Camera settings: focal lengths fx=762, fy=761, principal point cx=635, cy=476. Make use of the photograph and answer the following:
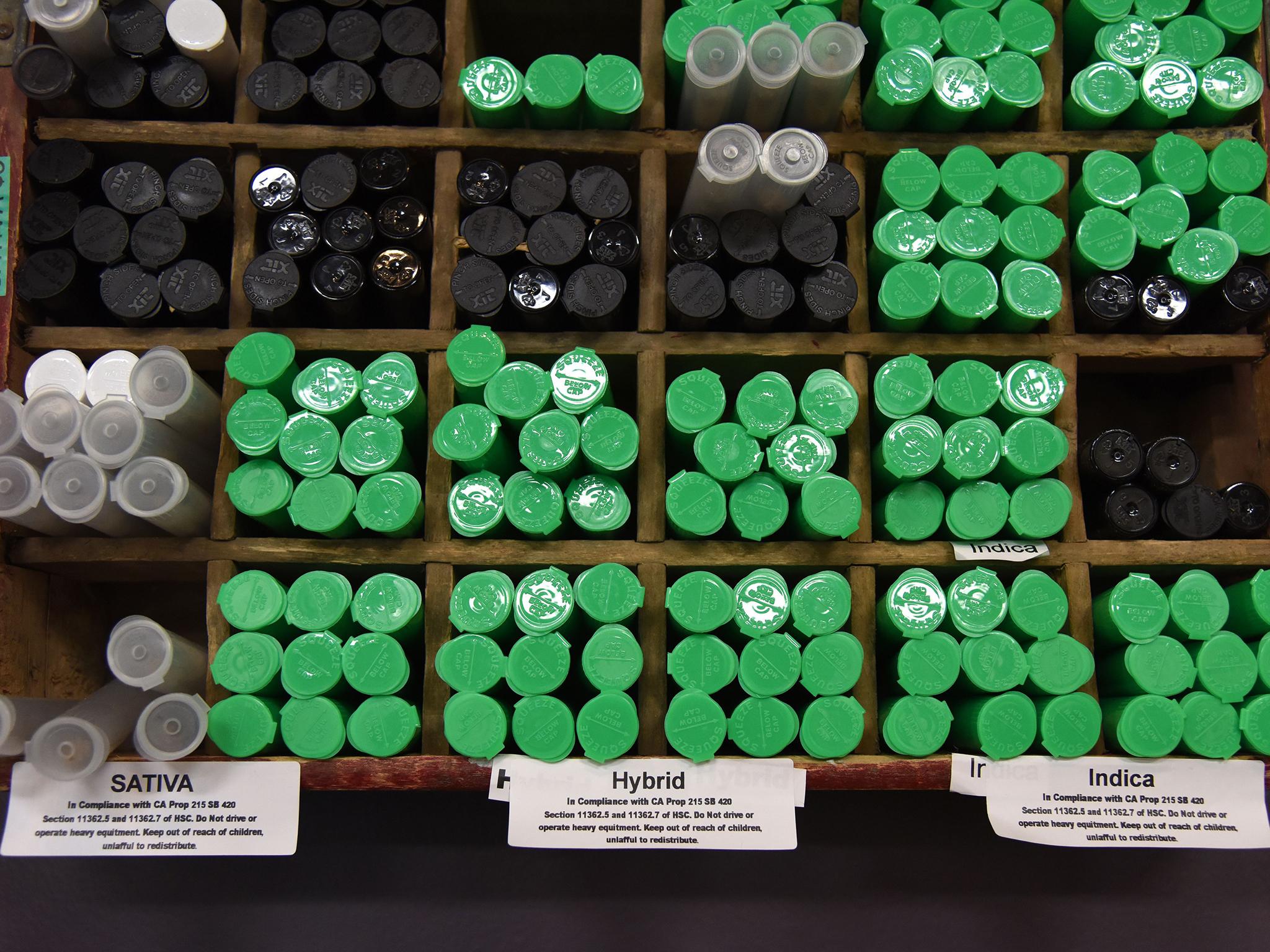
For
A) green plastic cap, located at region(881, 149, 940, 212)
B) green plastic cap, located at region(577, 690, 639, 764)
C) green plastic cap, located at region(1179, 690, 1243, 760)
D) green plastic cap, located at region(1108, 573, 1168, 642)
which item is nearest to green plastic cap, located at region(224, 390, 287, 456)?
green plastic cap, located at region(577, 690, 639, 764)

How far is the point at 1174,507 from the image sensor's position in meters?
1.25

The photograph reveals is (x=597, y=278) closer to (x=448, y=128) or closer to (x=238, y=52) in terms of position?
(x=448, y=128)

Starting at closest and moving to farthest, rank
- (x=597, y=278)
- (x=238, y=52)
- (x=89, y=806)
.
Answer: (x=89, y=806)
(x=597, y=278)
(x=238, y=52)

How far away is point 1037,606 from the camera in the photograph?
3.92ft

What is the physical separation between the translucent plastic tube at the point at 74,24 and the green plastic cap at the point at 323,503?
493 mm

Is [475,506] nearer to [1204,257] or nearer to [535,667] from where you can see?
[535,667]

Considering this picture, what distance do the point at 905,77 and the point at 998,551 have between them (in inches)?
31.9

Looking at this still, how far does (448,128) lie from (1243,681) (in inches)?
62.2

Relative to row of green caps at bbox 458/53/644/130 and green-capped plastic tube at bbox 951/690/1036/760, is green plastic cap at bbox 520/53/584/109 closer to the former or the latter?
row of green caps at bbox 458/53/644/130

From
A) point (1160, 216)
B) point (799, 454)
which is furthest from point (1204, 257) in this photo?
point (799, 454)

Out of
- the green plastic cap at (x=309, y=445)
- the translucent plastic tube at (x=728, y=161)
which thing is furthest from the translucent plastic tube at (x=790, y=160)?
the green plastic cap at (x=309, y=445)

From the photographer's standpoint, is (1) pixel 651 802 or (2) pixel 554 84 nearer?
(1) pixel 651 802

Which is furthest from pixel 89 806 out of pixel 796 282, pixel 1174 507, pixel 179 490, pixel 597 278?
pixel 1174 507

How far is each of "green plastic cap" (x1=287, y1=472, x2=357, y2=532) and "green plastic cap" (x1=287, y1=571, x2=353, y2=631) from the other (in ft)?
0.26
